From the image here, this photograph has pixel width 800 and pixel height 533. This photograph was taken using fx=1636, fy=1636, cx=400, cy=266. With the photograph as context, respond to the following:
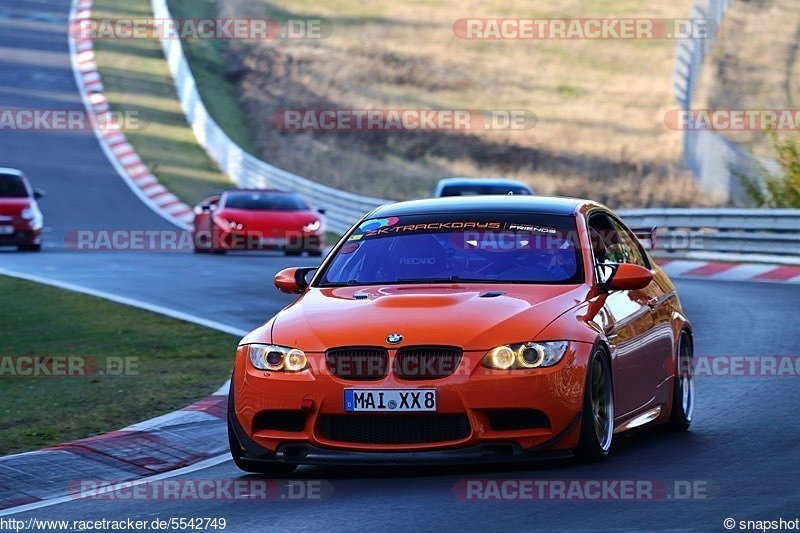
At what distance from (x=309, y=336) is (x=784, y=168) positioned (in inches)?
794

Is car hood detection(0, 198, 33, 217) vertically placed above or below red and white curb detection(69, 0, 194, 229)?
above

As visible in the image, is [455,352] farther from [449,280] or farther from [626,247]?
[626,247]

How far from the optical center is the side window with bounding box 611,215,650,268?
1009 cm

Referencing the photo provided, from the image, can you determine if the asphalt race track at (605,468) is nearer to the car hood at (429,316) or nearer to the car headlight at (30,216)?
the car hood at (429,316)

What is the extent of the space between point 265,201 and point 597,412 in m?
21.2

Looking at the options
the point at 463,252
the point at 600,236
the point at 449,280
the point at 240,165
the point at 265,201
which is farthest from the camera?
the point at 240,165

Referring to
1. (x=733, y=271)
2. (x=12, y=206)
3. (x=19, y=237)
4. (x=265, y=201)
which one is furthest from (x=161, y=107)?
(x=733, y=271)

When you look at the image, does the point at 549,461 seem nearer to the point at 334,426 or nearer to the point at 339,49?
the point at 334,426

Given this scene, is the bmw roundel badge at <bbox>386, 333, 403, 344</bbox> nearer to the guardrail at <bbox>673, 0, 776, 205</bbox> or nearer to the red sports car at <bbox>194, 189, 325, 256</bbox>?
the red sports car at <bbox>194, 189, 325, 256</bbox>

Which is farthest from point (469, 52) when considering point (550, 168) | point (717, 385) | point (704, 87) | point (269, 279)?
point (717, 385)

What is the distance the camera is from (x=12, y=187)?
29.4 meters

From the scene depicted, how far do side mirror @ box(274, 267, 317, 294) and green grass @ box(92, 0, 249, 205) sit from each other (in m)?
→ 27.6

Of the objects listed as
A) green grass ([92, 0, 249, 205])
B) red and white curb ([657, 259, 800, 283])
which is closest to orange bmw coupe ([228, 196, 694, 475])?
red and white curb ([657, 259, 800, 283])

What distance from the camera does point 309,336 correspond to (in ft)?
27.4
